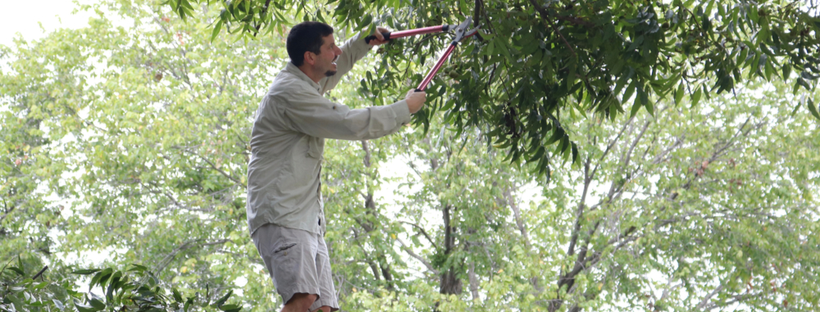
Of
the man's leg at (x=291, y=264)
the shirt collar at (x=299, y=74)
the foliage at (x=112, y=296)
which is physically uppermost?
the shirt collar at (x=299, y=74)

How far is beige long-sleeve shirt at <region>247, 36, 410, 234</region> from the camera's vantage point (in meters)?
2.69

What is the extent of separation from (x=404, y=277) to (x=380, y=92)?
7619 mm

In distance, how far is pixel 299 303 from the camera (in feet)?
8.63

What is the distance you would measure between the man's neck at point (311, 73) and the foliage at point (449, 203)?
19.8 feet

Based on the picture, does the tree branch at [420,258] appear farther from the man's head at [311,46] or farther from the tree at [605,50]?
the man's head at [311,46]

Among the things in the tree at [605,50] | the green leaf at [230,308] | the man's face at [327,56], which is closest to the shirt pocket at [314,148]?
the man's face at [327,56]

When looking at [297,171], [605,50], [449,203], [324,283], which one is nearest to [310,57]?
[297,171]

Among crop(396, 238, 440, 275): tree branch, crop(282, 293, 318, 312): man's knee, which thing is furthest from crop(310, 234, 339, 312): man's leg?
crop(396, 238, 440, 275): tree branch

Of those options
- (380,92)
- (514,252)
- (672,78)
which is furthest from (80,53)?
(672,78)

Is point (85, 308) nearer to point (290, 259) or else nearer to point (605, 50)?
point (290, 259)

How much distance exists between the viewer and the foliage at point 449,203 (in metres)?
9.64

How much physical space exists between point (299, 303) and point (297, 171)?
18.2 inches

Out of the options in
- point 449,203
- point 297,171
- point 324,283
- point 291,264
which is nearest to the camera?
→ point 291,264

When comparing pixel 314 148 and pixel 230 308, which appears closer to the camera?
pixel 230 308
